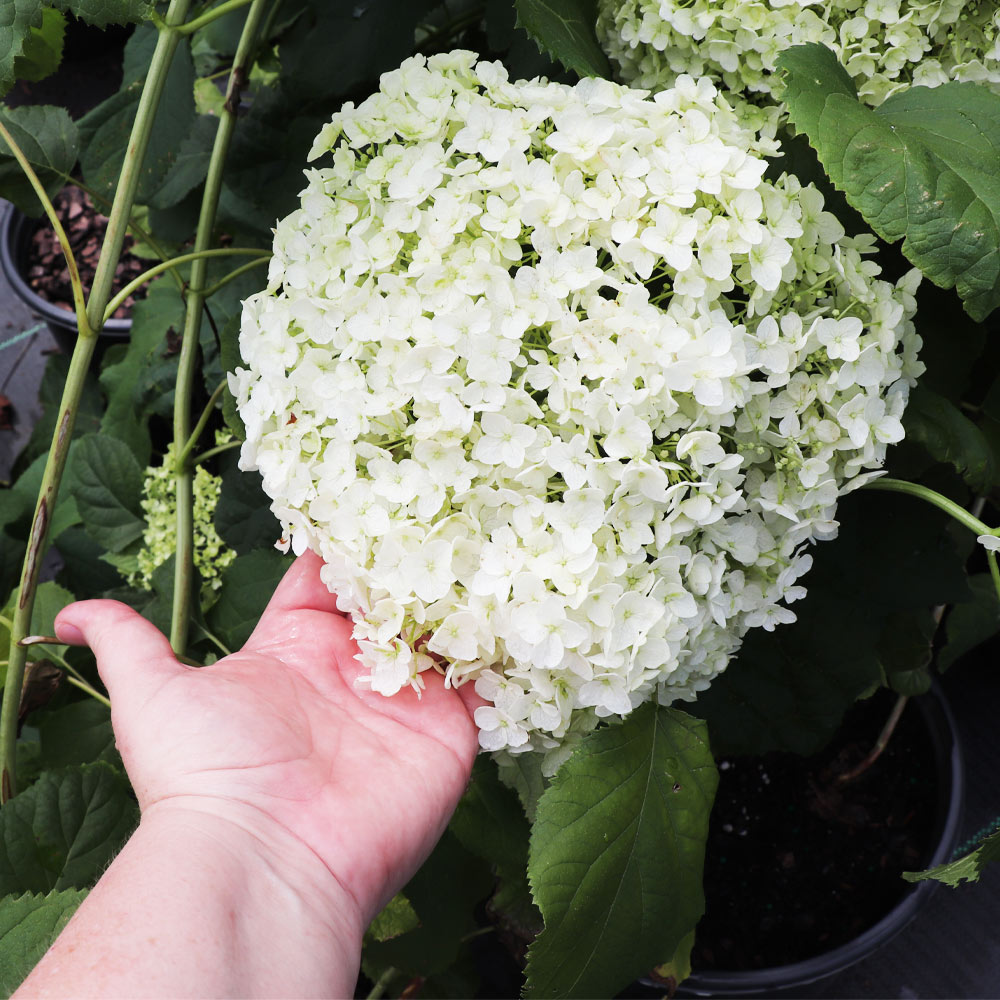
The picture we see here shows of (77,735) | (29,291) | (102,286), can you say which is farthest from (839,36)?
(29,291)

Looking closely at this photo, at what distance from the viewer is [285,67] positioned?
1575 mm

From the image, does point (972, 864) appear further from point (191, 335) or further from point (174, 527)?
point (174, 527)

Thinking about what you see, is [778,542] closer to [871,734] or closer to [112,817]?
[112,817]

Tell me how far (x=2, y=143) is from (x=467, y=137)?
0.77 meters

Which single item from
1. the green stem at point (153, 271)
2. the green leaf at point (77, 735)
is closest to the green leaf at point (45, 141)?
the green stem at point (153, 271)

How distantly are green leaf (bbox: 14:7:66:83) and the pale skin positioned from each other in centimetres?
84

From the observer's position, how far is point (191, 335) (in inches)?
50.3

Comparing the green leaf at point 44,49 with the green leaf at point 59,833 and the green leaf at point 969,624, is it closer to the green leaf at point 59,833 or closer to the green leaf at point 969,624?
the green leaf at point 59,833

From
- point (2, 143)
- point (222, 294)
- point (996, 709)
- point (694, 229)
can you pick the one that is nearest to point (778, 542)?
point (694, 229)

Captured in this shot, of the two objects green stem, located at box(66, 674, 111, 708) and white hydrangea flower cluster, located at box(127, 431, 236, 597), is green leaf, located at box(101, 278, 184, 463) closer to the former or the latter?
white hydrangea flower cluster, located at box(127, 431, 236, 597)

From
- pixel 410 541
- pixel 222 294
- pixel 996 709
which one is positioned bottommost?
pixel 996 709

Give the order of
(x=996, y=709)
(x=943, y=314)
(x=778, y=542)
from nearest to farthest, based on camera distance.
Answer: (x=778, y=542), (x=943, y=314), (x=996, y=709)

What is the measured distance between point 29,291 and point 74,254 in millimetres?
189

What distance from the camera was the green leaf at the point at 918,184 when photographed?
0.85m
